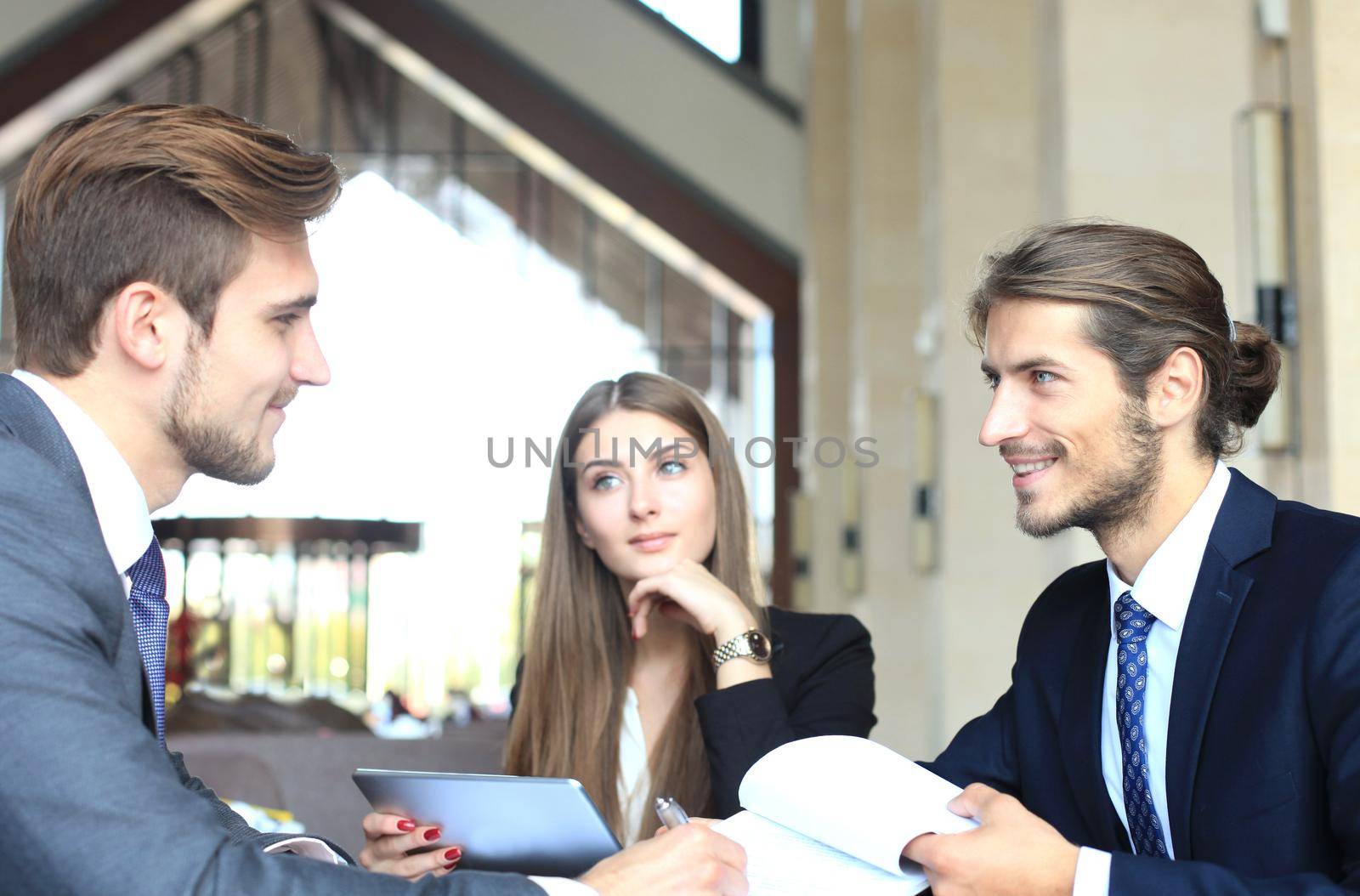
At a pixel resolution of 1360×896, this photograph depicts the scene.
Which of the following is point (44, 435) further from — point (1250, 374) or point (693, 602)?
point (1250, 374)

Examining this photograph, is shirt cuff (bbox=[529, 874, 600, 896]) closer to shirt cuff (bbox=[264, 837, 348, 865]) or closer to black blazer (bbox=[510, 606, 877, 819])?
shirt cuff (bbox=[264, 837, 348, 865])

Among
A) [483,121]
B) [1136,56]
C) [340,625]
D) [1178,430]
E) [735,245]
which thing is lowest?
[340,625]

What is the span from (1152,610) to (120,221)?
1242mm

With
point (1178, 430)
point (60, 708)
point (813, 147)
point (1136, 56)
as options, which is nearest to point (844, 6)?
point (813, 147)

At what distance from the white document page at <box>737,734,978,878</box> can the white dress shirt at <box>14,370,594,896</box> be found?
468mm

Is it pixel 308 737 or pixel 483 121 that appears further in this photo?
pixel 483 121

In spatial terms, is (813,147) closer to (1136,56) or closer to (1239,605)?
(1136,56)

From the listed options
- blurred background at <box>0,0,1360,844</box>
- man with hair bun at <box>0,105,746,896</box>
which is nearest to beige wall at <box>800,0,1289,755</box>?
blurred background at <box>0,0,1360,844</box>

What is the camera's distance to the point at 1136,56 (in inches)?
137

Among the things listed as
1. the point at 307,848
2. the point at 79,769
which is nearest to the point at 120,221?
the point at 79,769

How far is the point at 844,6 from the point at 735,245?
198 centimetres

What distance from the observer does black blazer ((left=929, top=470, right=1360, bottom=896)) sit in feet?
4.33

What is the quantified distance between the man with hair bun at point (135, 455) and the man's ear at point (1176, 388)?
0.76 metres

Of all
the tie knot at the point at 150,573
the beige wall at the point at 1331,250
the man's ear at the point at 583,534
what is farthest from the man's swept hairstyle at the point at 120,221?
the beige wall at the point at 1331,250
